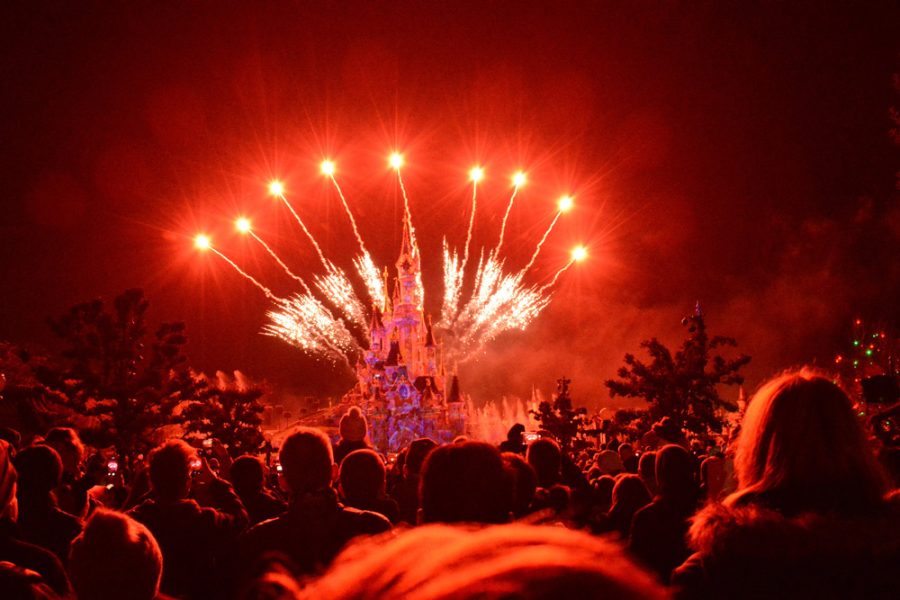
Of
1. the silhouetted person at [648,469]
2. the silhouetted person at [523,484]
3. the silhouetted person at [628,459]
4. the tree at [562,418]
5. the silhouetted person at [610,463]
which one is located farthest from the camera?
the tree at [562,418]

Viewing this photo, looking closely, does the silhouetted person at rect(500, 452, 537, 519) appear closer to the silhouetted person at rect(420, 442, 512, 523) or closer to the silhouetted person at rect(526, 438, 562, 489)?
the silhouetted person at rect(526, 438, 562, 489)

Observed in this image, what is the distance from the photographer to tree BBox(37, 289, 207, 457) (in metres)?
30.7

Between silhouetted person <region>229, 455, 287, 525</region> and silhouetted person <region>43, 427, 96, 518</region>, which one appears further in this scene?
silhouetted person <region>229, 455, 287, 525</region>

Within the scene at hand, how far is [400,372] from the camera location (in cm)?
8356

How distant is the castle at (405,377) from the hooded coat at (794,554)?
239ft

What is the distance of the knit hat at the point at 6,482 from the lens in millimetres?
4418

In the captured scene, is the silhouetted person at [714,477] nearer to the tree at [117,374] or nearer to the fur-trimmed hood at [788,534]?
the fur-trimmed hood at [788,534]

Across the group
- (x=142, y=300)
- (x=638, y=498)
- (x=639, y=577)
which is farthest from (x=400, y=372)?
(x=639, y=577)

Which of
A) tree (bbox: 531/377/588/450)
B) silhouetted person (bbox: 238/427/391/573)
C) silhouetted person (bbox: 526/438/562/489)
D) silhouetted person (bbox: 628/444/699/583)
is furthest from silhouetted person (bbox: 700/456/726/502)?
tree (bbox: 531/377/588/450)

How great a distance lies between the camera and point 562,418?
54.5 metres

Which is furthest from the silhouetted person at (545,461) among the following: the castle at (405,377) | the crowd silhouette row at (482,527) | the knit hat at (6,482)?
the castle at (405,377)

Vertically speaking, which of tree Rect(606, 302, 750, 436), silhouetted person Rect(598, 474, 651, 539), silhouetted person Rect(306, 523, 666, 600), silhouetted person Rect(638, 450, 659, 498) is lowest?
silhouetted person Rect(306, 523, 666, 600)

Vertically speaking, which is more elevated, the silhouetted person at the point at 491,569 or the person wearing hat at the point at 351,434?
the person wearing hat at the point at 351,434

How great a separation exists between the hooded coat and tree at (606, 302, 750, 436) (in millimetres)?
32052
